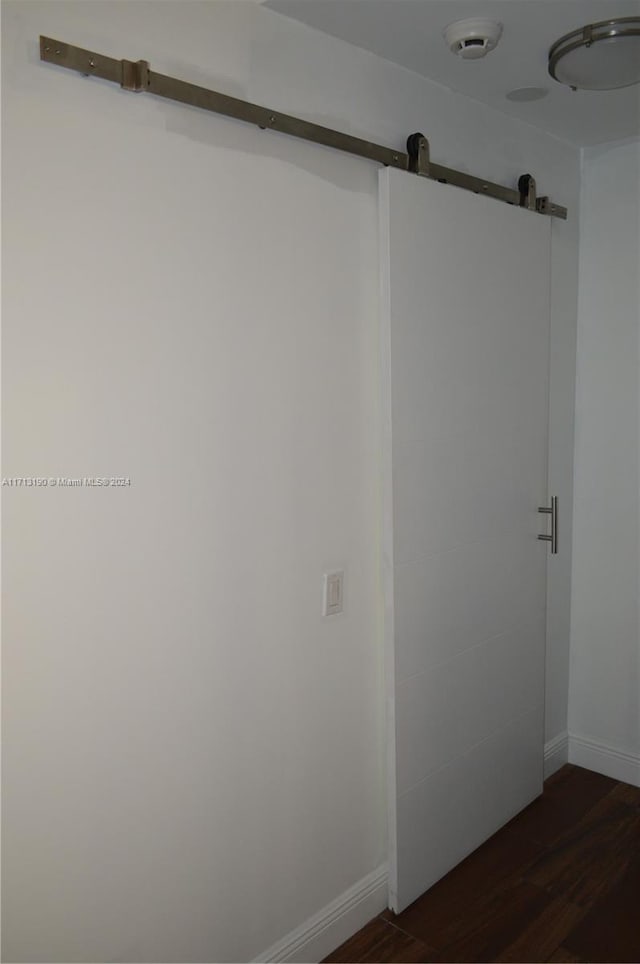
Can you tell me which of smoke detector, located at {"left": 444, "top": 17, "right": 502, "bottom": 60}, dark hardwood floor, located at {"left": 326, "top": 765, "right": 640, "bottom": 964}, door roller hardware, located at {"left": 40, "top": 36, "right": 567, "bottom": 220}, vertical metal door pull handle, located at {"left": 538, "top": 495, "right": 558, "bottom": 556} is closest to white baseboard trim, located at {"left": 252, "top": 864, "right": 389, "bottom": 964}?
dark hardwood floor, located at {"left": 326, "top": 765, "right": 640, "bottom": 964}

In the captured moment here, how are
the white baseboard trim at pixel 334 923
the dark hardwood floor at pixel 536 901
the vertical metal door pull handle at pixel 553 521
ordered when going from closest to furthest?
the white baseboard trim at pixel 334 923 → the dark hardwood floor at pixel 536 901 → the vertical metal door pull handle at pixel 553 521

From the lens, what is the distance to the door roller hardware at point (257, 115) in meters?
1.46

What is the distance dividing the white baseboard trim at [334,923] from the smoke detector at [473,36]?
89.4 inches

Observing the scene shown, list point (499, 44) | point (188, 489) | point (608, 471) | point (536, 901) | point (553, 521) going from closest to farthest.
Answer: point (188, 489), point (499, 44), point (536, 901), point (553, 521), point (608, 471)

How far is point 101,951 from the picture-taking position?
64.1 inches

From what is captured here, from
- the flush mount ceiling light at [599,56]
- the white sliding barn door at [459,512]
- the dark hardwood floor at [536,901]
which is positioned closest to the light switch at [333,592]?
the white sliding barn door at [459,512]

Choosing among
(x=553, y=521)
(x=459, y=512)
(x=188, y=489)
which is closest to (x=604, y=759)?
(x=553, y=521)

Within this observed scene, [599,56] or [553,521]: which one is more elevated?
[599,56]

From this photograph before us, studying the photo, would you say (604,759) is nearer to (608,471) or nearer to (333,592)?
(608,471)

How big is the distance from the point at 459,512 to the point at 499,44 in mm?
1296

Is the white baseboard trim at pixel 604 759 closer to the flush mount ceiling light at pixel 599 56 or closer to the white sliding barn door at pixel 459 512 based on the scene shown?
the white sliding barn door at pixel 459 512

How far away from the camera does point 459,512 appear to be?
2404 millimetres

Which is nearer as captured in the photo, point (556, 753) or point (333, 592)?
point (333, 592)

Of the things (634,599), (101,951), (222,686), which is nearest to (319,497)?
(222,686)
